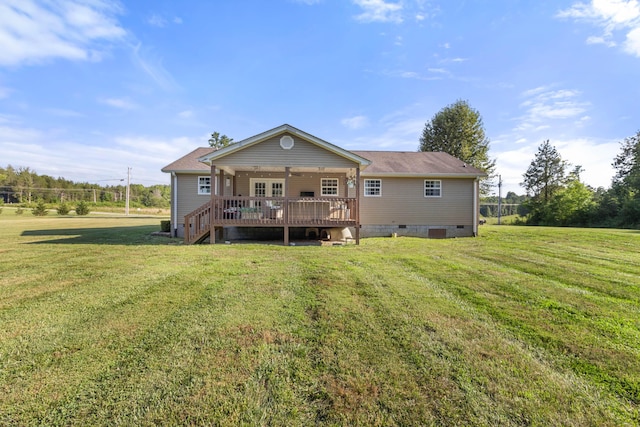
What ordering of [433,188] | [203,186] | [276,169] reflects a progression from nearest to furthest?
[276,169], [203,186], [433,188]

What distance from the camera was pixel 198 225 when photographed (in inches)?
435

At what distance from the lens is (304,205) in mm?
11414

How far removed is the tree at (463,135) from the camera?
30.3 metres

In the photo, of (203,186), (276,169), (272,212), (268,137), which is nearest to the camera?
(268,137)

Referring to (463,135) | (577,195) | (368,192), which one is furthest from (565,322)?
(463,135)

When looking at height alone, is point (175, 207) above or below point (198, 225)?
above

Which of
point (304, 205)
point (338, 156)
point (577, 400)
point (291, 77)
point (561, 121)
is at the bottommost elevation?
point (577, 400)

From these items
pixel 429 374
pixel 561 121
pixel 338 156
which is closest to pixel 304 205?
pixel 338 156

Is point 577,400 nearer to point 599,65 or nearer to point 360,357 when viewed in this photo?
point 360,357

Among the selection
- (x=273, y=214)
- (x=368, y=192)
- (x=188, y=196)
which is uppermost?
(x=368, y=192)

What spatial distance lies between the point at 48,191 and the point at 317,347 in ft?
235

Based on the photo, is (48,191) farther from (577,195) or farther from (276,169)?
(577,195)

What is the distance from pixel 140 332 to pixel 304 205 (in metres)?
8.46

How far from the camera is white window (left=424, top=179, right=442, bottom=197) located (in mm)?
14156
